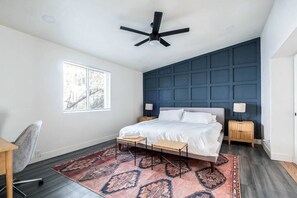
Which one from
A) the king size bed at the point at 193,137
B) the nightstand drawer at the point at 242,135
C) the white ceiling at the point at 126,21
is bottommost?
the nightstand drawer at the point at 242,135

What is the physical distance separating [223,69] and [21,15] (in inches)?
193

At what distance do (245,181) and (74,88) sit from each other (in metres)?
3.99

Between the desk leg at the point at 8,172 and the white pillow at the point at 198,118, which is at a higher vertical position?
the white pillow at the point at 198,118

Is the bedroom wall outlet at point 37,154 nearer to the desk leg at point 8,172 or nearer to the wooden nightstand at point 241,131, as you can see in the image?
the desk leg at point 8,172

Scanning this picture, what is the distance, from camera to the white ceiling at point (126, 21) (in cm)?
231

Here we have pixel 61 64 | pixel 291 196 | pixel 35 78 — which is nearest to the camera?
pixel 291 196

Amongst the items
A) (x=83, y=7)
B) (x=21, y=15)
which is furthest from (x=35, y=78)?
(x=83, y=7)

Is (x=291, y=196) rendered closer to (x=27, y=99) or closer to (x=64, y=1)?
(x=64, y=1)

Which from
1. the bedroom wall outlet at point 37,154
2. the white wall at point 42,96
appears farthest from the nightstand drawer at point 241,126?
the bedroom wall outlet at point 37,154

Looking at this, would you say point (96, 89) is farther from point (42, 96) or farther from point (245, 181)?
point (245, 181)

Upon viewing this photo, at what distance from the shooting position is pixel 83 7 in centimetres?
232

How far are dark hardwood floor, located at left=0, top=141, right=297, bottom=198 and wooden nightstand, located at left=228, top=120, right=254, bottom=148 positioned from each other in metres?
0.74

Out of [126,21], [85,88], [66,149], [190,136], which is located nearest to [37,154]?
[66,149]

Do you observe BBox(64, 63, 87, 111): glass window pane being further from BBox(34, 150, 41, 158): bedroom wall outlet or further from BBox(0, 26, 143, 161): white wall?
BBox(34, 150, 41, 158): bedroom wall outlet
